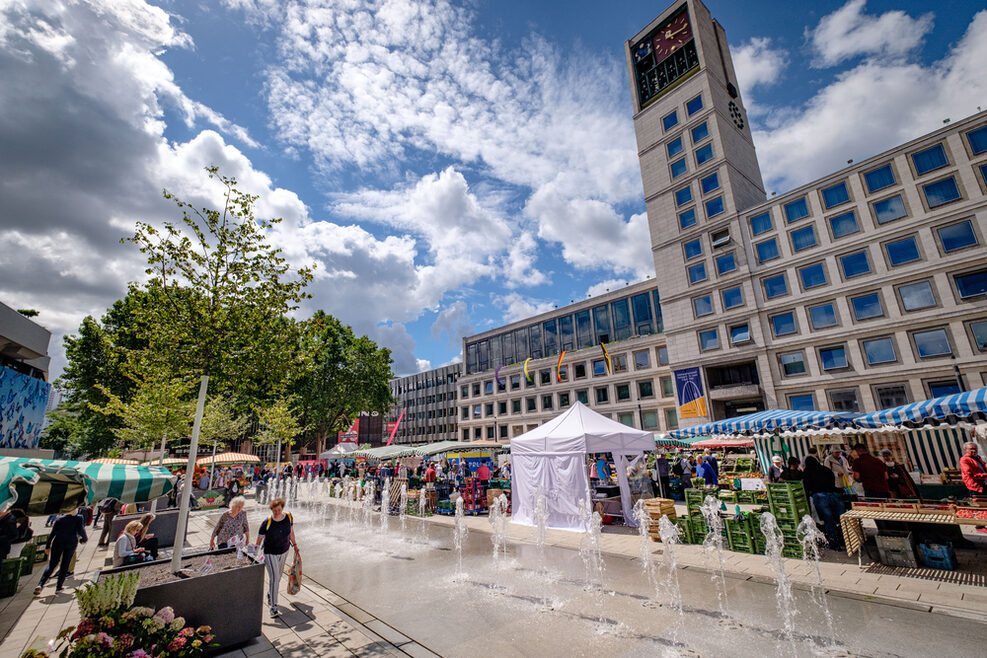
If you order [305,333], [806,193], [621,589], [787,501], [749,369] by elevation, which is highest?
[806,193]

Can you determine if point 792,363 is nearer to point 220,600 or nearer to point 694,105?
point 694,105

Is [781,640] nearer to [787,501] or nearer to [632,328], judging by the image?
[787,501]

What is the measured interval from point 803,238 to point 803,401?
41.8 feet

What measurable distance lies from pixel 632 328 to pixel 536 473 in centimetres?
4291

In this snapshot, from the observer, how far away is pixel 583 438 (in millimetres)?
13430

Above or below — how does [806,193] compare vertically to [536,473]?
above

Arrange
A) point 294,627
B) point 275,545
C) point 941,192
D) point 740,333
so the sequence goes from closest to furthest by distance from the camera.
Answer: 1. point 294,627
2. point 275,545
3. point 941,192
4. point 740,333

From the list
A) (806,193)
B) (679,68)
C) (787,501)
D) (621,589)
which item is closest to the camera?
(621,589)

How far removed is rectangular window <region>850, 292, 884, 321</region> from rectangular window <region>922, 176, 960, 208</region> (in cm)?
673

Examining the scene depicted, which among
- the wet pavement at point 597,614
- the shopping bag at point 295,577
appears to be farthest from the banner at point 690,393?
the shopping bag at point 295,577

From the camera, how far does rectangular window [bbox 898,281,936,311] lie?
27.7m

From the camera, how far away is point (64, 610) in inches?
302

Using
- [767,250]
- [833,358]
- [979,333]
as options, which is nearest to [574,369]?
[767,250]

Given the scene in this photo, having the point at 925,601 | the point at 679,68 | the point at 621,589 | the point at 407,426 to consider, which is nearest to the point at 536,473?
the point at 621,589
